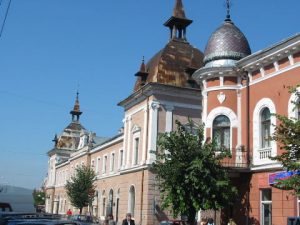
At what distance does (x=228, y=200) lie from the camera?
70.2 feet

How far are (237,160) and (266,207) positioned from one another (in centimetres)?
276

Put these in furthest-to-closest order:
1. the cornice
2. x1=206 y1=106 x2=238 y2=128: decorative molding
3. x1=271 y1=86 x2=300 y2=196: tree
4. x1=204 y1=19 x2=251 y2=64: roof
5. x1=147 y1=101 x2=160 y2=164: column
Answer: x1=147 y1=101 x2=160 y2=164: column < x1=204 y1=19 x2=251 y2=64: roof < x1=206 y1=106 x2=238 y2=128: decorative molding < the cornice < x1=271 y1=86 x2=300 y2=196: tree

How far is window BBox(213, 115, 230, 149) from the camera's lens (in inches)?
973

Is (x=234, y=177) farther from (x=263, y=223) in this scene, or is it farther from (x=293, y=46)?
(x=293, y=46)

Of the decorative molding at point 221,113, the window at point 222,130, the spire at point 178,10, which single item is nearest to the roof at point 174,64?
the spire at point 178,10

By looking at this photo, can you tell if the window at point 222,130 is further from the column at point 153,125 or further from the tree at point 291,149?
the tree at point 291,149

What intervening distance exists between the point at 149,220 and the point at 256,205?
11.3 metres

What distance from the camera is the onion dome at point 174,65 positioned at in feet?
115

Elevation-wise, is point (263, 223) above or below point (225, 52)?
below

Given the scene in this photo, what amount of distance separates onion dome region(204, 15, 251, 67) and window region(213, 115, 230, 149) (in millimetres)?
2868

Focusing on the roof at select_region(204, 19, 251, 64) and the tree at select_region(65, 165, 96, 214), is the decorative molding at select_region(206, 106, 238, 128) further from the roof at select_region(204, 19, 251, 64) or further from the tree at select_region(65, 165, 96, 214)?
the tree at select_region(65, 165, 96, 214)

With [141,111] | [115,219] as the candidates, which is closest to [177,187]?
[141,111]

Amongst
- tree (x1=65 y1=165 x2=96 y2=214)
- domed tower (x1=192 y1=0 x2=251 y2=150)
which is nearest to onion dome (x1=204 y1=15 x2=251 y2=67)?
domed tower (x1=192 y1=0 x2=251 y2=150)

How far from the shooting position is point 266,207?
72.2 ft
